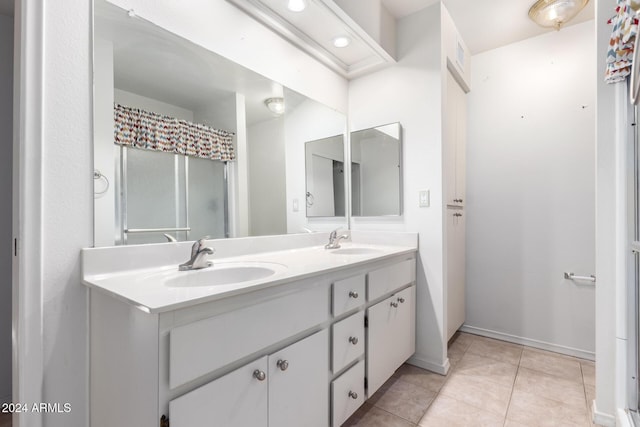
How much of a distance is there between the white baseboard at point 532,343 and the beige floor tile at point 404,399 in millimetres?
1074

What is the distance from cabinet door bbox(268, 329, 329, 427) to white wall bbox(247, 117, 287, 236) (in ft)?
2.31

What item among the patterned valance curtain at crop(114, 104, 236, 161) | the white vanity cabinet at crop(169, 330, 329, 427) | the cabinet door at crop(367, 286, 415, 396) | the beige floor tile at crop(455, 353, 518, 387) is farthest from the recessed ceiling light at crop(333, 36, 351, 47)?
the beige floor tile at crop(455, 353, 518, 387)

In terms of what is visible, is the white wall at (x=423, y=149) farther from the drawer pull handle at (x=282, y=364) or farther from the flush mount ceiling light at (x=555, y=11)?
the drawer pull handle at (x=282, y=364)

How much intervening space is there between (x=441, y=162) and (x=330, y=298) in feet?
3.93

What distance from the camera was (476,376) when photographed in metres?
1.83

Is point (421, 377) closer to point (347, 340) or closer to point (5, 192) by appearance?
point (347, 340)

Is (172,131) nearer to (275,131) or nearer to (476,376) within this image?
(275,131)

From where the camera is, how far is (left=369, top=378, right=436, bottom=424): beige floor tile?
1495mm

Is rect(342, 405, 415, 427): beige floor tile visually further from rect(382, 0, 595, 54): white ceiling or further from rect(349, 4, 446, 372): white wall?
rect(382, 0, 595, 54): white ceiling

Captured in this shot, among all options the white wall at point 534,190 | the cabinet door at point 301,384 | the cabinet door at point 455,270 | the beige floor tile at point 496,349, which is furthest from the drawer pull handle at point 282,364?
the white wall at point 534,190

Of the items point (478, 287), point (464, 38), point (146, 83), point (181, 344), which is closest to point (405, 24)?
point (464, 38)

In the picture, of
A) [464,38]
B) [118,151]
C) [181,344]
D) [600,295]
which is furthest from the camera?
[464,38]

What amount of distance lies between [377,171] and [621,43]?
52.0 inches

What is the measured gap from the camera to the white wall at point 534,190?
2090 millimetres
